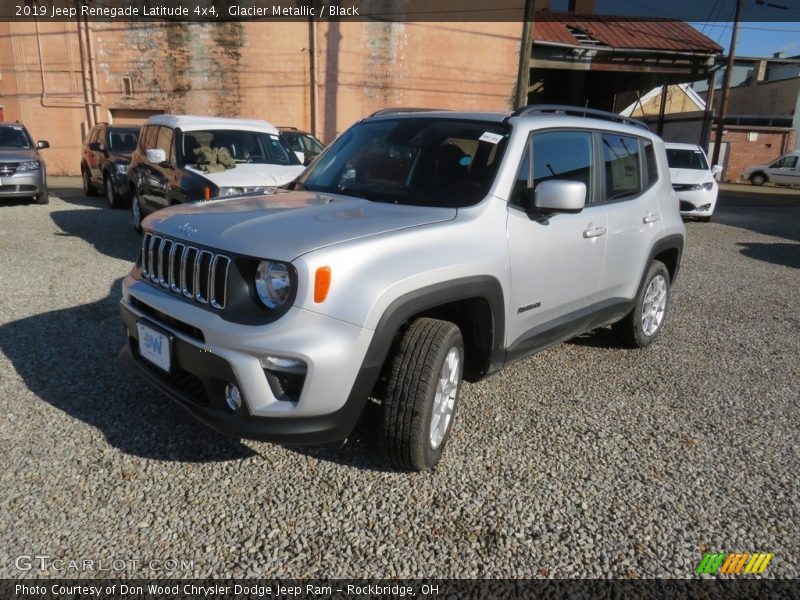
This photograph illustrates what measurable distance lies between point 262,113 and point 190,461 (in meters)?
17.9

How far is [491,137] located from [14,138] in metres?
12.2

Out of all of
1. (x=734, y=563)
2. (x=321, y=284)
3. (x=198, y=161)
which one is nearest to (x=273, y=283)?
(x=321, y=284)

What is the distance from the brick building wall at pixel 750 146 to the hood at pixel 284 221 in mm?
33182

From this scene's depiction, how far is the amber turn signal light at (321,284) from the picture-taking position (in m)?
2.44

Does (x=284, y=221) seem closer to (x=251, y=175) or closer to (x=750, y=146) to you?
(x=251, y=175)

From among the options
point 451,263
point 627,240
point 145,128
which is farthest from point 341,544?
point 145,128

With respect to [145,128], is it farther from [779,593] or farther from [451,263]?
[779,593]

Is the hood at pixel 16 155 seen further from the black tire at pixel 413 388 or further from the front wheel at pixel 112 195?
the black tire at pixel 413 388

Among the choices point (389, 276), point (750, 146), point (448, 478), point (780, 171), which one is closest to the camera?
point (389, 276)

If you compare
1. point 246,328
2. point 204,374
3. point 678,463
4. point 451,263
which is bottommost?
point 678,463

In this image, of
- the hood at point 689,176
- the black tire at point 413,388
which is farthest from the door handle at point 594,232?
the hood at point 689,176

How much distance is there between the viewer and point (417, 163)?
3.58 metres

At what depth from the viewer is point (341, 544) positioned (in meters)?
2.52

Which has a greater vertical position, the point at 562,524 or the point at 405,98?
the point at 405,98
